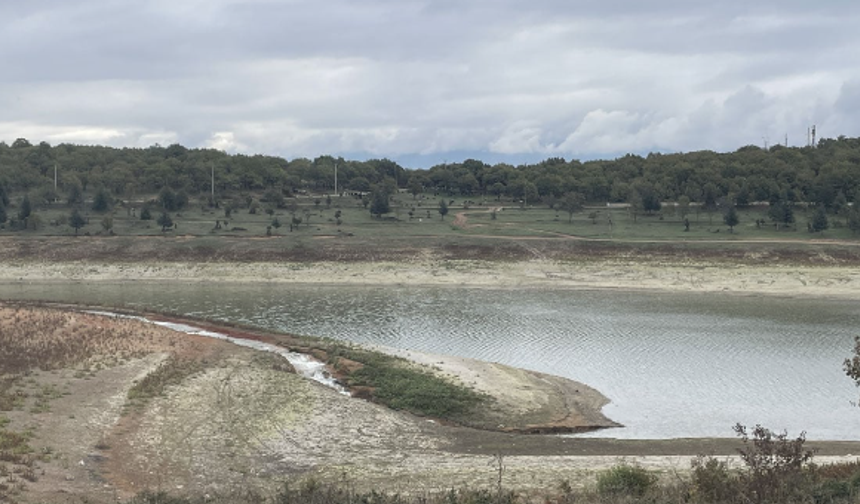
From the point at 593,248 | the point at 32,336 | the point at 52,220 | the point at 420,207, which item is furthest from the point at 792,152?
the point at 32,336

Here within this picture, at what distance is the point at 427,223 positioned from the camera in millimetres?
106375

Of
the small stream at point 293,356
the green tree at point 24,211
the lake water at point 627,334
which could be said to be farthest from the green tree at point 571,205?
the green tree at point 24,211

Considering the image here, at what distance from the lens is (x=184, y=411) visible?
25.6m

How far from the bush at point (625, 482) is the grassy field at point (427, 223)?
72.0 m

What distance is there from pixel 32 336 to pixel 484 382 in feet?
66.2

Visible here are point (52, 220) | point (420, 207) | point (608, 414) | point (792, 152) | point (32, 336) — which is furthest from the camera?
point (792, 152)

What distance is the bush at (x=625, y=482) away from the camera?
16.2m

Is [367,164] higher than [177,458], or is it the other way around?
[367,164]

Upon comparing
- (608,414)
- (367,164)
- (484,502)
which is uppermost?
(367,164)

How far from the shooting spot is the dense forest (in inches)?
4579

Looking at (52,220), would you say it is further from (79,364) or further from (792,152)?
(792,152)

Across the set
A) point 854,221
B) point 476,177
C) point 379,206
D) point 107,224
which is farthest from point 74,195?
point 854,221

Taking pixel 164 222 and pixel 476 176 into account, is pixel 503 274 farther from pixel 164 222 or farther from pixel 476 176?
pixel 476 176

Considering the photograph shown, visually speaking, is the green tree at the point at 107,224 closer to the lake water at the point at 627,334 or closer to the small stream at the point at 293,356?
the lake water at the point at 627,334
